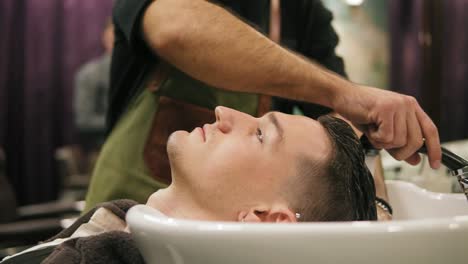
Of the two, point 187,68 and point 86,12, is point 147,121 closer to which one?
point 187,68

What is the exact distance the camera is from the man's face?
3.47 ft

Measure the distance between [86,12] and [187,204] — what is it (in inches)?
154

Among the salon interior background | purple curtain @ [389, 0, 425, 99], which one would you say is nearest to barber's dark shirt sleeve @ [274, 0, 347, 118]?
purple curtain @ [389, 0, 425, 99]

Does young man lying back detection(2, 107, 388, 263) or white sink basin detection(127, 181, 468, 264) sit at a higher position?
white sink basin detection(127, 181, 468, 264)

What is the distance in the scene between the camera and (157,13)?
136 cm

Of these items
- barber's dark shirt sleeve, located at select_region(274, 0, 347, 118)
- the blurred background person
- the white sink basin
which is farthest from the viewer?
the blurred background person

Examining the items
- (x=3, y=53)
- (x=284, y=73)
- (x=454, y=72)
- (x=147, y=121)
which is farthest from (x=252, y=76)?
(x=3, y=53)

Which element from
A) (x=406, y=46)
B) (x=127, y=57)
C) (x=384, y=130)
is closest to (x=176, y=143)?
(x=384, y=130)

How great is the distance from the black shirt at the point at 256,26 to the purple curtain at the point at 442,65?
99 cm

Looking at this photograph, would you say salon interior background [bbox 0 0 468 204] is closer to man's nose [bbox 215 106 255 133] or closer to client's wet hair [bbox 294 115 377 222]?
man's nose [bbox 215 106 255 133]

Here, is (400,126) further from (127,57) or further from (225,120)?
(127,57)

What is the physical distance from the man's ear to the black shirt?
2.00ft

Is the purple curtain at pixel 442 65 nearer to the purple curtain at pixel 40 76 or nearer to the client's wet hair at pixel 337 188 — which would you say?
the client's wet hair at pixel 337 188

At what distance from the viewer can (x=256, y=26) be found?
161cm
